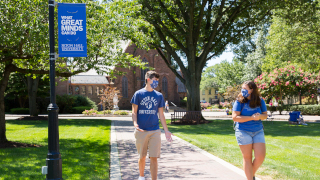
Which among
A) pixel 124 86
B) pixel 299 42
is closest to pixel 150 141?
pixel 299 42

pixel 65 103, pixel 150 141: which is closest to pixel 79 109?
pixel 65 103

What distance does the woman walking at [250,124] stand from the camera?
4.86 metres

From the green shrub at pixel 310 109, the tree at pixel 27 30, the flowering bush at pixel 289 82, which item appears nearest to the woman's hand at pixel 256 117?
the tree at pixel 27 30

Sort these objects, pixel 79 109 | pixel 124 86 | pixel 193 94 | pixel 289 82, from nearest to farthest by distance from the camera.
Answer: pixel 193 94, pixel 289 82, pixel 79 109, pixel 124 86

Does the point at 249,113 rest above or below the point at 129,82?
Answer: below

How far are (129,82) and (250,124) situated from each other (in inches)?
1954

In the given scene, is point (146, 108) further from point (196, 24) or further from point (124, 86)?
point (124, 86)

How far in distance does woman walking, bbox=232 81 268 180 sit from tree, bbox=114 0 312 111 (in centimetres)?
1511

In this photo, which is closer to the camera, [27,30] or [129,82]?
[27,30]

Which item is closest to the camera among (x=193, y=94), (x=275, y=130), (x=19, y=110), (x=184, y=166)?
(x=184, y=166)

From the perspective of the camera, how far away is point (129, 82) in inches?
2126

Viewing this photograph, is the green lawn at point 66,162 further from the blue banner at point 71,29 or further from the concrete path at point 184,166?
the blue banner at point 71,29

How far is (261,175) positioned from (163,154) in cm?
346

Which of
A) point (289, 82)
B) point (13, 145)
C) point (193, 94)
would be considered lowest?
point (13, 145)
